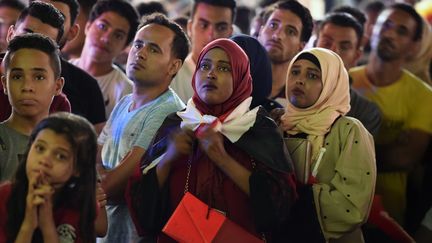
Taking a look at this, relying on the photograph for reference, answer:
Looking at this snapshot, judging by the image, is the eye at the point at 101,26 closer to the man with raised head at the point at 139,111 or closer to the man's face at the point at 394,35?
the man with raised head at the point at 139,111

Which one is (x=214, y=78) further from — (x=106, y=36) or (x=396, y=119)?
(x=396, y=119)

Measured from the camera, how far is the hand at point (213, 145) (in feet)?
13.8

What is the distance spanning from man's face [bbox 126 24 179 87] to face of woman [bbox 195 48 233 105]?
47 centimetres

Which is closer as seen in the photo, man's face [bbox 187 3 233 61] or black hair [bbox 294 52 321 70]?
black hair [bbox 294 52 321 70]

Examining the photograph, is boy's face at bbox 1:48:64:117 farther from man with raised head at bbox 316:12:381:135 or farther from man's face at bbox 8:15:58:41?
man with raised head at bbox 316:12:381:135

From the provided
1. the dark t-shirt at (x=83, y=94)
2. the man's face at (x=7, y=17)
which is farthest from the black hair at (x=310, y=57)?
the man's face at (x=7, y=17)

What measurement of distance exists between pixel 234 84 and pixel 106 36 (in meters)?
1.96

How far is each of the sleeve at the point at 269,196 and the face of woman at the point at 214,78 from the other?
35 cm

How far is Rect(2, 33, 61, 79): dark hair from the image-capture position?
170 inches

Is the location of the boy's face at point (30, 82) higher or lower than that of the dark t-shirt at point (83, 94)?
higher

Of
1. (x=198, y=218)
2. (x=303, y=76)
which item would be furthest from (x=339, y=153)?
(x=198, y=218)

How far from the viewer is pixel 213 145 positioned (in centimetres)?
422

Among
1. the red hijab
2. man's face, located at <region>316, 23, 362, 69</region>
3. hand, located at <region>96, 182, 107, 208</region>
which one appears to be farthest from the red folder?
man's face, located at <region>316, 23, 362, 69</region>

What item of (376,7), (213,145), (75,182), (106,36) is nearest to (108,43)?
(106,36)
